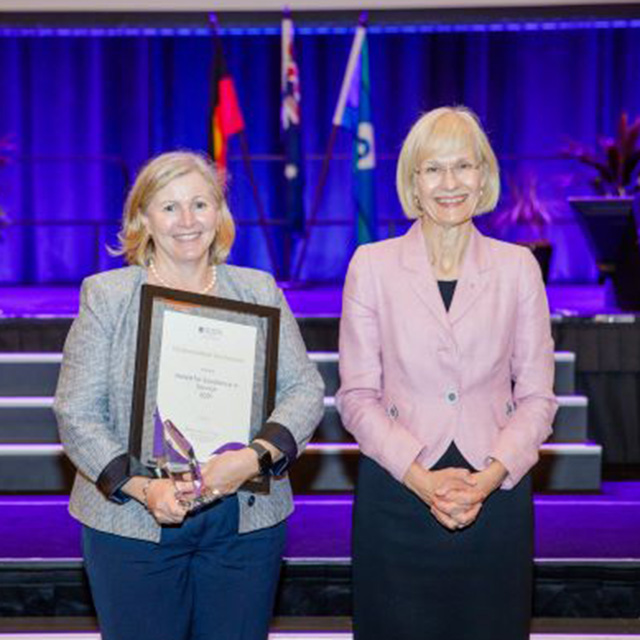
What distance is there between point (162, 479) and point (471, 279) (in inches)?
28.8

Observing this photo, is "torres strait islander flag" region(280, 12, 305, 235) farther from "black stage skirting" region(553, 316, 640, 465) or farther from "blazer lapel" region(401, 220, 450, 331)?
"blazer lapel" region(401, 220, 450, 331)

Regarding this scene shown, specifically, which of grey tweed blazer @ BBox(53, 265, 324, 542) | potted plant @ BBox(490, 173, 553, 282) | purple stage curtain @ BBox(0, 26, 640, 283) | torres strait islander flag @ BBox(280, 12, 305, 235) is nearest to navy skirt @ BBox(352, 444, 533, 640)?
grey tweed blazer @ BBox(53, 265, 324, 542)

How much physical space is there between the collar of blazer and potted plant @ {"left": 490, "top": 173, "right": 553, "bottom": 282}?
13.7 ft

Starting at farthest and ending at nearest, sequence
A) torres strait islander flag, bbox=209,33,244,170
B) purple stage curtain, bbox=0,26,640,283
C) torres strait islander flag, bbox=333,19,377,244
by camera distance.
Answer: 1. purple stage curtain, bbox=0,26,640,283
2. torres strait islander flag, bbox=209,33,244,170
3. torres strait islander flag, bbox=333,19,377,244

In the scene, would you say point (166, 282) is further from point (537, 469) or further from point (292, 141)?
point (292, 141)

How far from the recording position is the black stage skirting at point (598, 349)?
5152mm

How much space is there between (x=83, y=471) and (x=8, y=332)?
3152 millimetres

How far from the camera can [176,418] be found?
83.2 inches

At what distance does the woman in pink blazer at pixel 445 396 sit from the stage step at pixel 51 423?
2.35 m

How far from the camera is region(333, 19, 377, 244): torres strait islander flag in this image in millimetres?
7344

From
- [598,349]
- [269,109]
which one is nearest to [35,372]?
[598,349]

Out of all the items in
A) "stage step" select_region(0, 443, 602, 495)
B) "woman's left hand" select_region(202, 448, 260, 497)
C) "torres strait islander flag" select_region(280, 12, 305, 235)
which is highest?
"torres strait islander flag" select_region(280, 12, 305, 235)

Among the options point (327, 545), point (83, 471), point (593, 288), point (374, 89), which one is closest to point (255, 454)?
point (83, 471)

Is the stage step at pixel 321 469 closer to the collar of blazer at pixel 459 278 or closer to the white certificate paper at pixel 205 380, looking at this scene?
the collar of blazer at pixel 459 278
